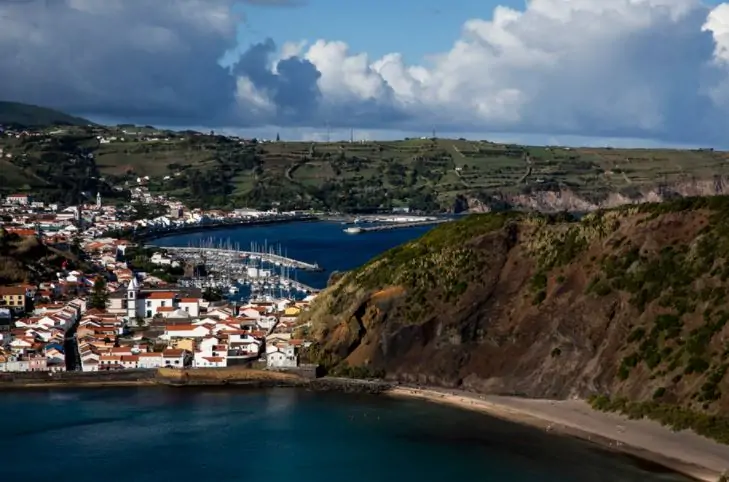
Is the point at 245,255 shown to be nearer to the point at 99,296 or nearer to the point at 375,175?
the point at 99,296

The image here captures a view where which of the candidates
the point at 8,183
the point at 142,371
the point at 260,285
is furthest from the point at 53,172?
the point at 142,371

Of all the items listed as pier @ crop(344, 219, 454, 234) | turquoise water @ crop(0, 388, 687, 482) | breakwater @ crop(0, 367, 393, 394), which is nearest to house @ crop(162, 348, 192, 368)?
breakwater @ crop(0, 367, 393, 394)

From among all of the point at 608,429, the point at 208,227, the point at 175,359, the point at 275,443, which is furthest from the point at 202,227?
the point at 608,429

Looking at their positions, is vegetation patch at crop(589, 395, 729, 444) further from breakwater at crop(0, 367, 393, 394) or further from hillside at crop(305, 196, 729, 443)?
breakwater at crop(0, 367, 393, 394)

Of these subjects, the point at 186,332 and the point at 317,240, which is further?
the point at 317,240

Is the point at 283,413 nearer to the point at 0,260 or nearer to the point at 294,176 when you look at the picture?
the point at 0,260
